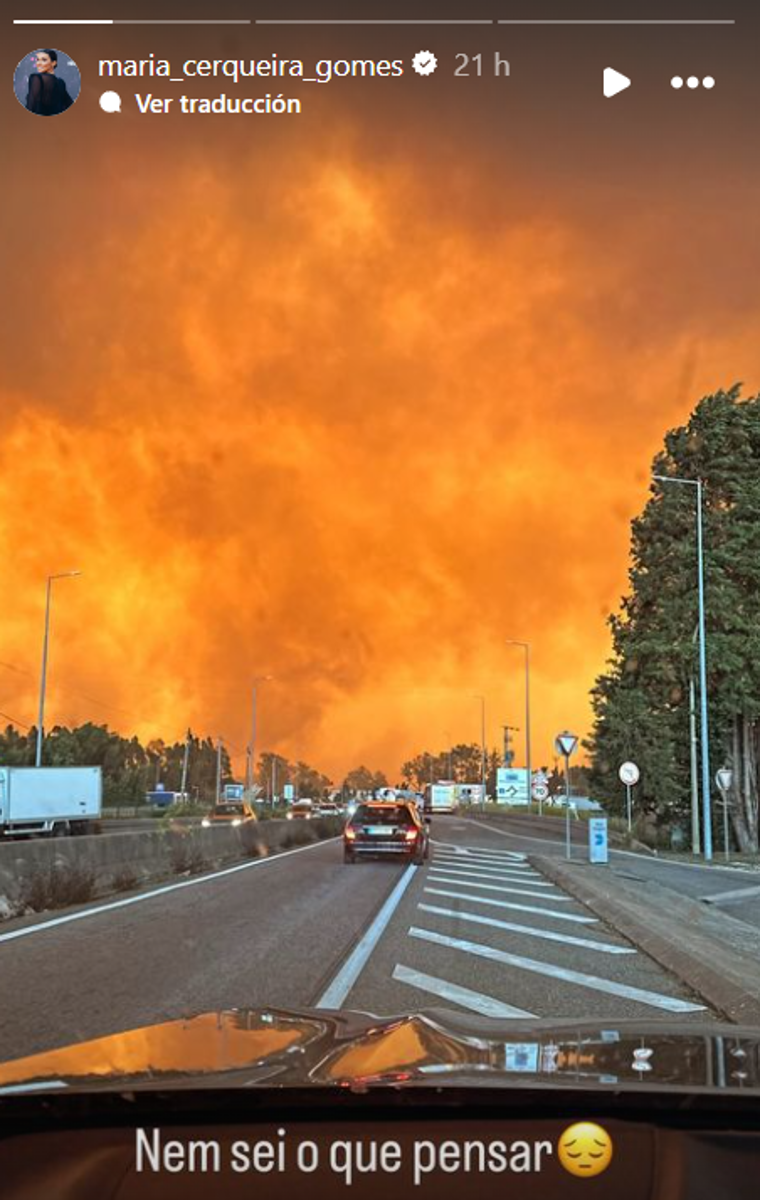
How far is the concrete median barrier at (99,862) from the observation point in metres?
14.1

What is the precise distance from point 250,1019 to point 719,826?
46316 millimetres

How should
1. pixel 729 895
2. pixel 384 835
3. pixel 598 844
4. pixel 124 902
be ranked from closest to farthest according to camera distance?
pixel 124 902 < pixel 729 895 < pixel 384 835 < pixel 598 844

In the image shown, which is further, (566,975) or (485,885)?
(485,885)

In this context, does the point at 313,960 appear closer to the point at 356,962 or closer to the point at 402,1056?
the point at 356,962

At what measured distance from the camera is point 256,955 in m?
10.3

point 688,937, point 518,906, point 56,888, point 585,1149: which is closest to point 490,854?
point 518,906

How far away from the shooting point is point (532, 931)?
12734mm

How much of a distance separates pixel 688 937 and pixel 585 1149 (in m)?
9.74

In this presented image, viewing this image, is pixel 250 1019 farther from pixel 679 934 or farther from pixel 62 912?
pixel 62 912

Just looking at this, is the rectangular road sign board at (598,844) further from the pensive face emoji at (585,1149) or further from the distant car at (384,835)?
the pensive face emoji at (585,1149)

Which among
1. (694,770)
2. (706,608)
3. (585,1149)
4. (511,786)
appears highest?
(706,608)

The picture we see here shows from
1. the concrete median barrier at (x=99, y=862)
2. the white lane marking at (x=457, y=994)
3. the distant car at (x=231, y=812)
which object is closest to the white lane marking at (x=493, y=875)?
the concrete median barrier at (x=99, y=862)

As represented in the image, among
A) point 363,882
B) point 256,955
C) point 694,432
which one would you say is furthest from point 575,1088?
point 694,432

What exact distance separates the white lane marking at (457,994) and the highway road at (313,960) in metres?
0.02
